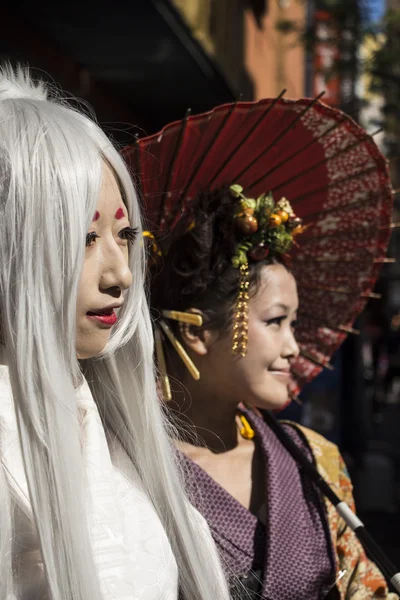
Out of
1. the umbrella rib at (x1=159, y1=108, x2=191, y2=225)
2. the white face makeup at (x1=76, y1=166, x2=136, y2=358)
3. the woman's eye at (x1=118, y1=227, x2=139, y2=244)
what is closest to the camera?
the white face makeup at (x1=76, y1=166, x2=136, y2=358)

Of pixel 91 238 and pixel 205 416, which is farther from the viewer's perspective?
pixel 205 416

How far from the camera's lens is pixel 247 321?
222cm

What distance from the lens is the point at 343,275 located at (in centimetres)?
267

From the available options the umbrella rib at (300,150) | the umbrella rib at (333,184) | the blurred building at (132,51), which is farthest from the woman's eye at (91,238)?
the blurred building at (132,51)

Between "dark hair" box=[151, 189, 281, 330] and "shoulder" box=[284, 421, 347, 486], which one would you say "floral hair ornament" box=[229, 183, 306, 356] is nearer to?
"dark hair" box=[151, 189, 281, 330]

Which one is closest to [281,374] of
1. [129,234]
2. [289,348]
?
[289,348]

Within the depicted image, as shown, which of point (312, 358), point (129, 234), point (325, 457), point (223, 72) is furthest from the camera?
point (223, 72)

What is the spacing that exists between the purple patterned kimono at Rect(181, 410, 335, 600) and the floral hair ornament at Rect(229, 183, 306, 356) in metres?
0.35

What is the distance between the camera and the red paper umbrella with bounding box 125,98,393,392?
7.28 feet

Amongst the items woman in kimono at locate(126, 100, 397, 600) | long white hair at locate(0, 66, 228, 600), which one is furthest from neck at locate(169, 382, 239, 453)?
long white hair at locate(0, 66, 228, 600)

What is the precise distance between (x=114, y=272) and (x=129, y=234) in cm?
16

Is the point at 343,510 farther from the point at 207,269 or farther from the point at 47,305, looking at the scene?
the point at 47,305

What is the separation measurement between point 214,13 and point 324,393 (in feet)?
18.9

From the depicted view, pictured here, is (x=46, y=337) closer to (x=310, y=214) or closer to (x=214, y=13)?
(x=310, y=214)
